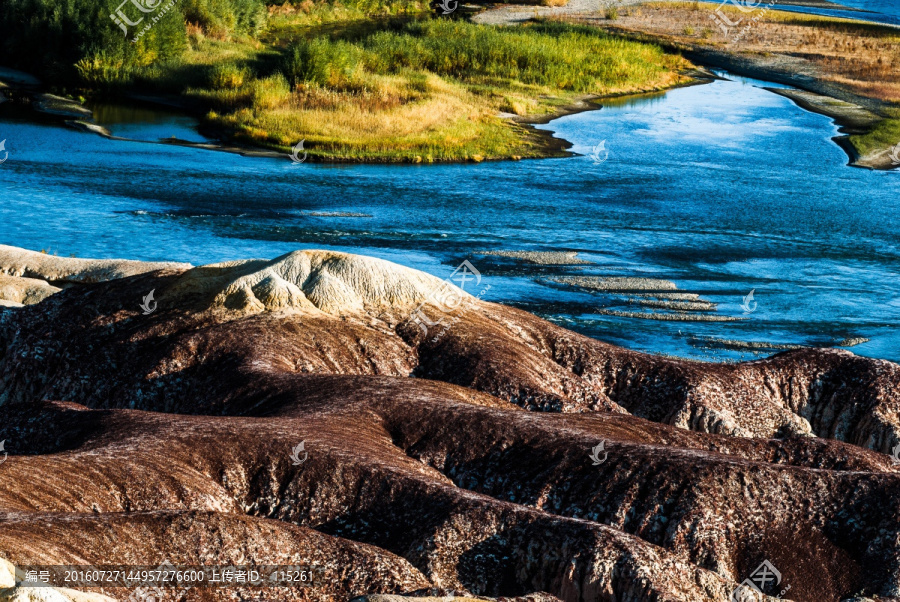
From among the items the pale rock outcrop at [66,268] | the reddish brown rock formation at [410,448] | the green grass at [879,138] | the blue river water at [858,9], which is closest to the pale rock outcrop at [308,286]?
the reddish brown rock formation at [410,448]

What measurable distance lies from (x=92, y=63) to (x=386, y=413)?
209 feet

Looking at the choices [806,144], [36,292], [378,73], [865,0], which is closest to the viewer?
[36,292]

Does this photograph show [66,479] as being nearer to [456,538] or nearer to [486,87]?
[456,538]

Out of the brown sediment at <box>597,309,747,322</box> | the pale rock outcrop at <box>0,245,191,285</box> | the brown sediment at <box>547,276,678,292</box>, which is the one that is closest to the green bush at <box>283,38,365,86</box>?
the brown sediment at <box>547,276,678,292</box>

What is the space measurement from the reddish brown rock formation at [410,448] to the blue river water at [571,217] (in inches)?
445

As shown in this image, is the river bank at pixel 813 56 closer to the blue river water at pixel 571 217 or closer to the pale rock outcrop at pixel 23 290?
the blue river water at pixel 571 217

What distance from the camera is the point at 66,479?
11.9 m

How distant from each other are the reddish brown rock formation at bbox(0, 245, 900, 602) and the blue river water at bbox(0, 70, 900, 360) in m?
11.3

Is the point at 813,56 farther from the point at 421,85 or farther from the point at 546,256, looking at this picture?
the point at 546,256

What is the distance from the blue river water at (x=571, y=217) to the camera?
36.3 meters

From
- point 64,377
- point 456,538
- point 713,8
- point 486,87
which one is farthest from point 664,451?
point 713,8

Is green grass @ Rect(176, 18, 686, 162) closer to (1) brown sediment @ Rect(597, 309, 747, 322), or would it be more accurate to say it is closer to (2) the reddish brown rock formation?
(1) brown sediment @ Rect(597, 309, 747, 322)

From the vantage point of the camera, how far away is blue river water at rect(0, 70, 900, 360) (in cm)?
3631

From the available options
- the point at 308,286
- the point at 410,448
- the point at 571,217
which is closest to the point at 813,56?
the point at 571,217
